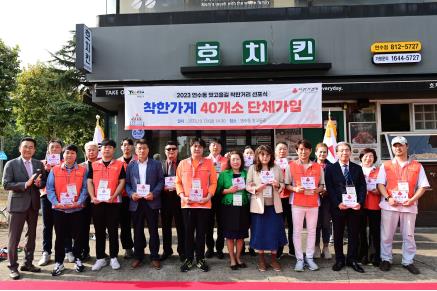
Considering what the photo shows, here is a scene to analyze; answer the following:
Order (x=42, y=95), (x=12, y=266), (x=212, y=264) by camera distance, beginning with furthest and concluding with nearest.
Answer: (x=42, y=95) → (x=212, y=264) → (x=12, y=266)

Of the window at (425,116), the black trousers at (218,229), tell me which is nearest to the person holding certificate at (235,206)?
the black trousers at (218,229)

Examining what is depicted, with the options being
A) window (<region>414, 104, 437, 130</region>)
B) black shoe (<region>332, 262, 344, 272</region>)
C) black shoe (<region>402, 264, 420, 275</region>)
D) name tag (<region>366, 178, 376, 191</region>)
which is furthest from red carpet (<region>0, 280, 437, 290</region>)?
window (<region>414, 104, 437, 130</region>)

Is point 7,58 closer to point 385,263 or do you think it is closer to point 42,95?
point 42,95

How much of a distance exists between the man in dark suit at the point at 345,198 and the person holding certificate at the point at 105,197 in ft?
10.2

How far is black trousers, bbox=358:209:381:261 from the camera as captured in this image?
18.0ft

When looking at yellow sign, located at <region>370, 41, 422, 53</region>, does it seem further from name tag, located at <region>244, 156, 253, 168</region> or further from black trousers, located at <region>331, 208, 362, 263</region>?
black trousers, located at <region>331, 208, 362, 263</region>

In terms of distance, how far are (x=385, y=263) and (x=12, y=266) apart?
17.4 ft

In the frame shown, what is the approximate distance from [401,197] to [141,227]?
3.78m

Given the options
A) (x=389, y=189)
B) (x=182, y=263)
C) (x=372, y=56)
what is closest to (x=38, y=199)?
(x=182, y=263)

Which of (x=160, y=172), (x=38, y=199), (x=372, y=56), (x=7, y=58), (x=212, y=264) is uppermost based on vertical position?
(x=7, y=58)

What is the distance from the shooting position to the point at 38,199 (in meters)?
5.46

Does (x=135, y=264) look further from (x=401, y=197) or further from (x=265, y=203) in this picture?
(x=401, y=197)

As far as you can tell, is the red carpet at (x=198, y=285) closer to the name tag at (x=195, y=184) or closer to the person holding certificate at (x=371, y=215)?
the person holding certificate at (x=371, y=215)

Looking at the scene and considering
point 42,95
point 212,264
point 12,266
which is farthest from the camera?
Answer: point 42,95
